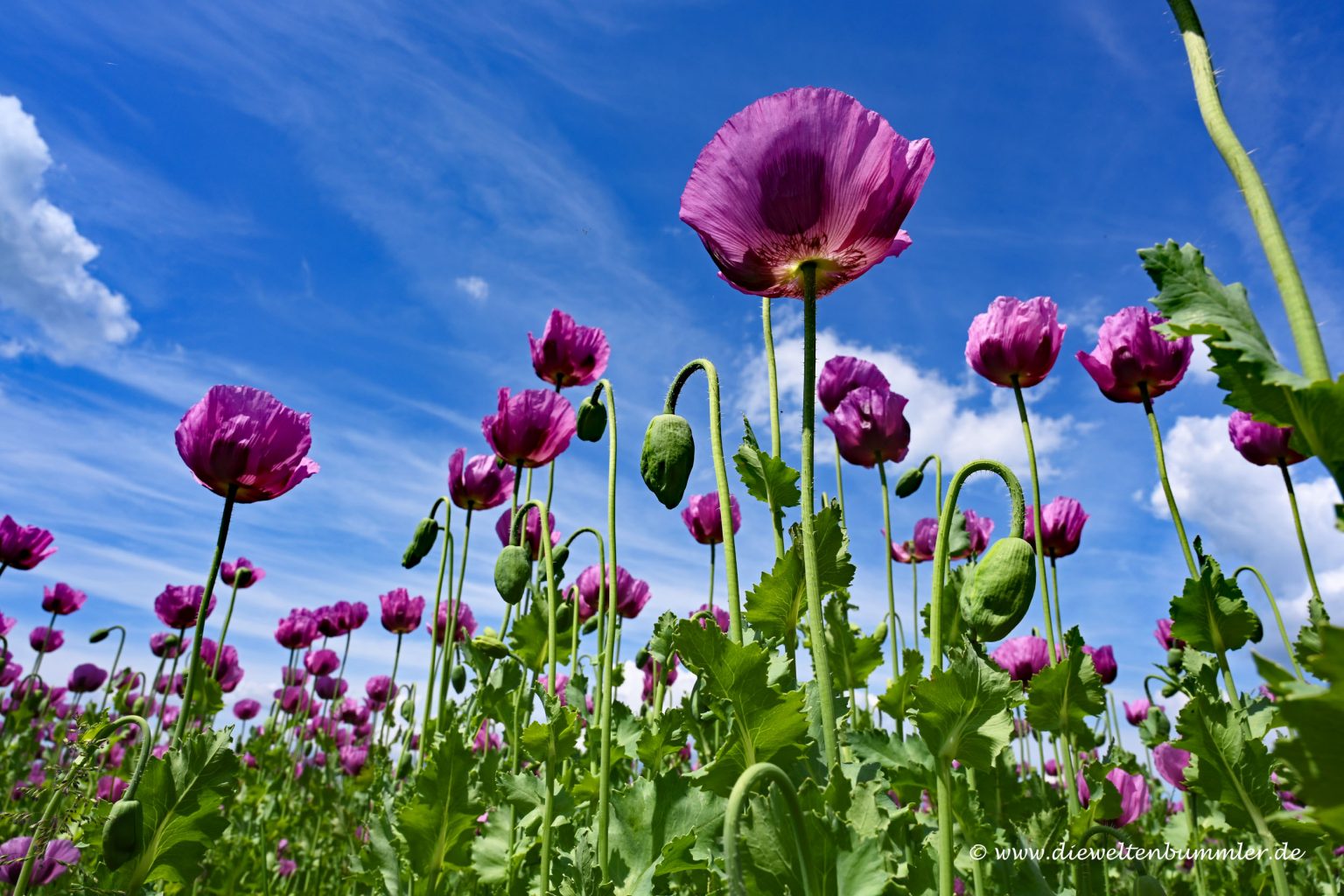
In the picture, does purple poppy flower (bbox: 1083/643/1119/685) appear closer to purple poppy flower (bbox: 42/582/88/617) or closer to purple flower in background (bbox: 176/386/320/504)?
purple flower in background (bbox: 176/386/320/504)

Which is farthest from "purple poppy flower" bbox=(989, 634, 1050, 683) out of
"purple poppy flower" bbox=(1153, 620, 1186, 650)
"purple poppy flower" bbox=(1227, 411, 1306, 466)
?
"purple poppy flower" bbox=(1153, 620, 1186, 650)

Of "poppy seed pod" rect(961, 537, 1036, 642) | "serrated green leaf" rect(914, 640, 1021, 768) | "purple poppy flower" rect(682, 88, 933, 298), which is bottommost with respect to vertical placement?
"serrated green leaf" rect(914, 640, 1021, 768)

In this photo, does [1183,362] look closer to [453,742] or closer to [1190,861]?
[453,742]

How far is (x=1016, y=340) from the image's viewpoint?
277cm

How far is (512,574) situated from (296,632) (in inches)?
195

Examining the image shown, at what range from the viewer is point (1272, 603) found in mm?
2867

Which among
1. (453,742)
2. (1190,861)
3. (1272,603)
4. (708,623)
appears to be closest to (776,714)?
(708,623)

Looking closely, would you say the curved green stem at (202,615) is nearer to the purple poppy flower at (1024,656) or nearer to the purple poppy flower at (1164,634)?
the purple poppy flower at (1024,656)

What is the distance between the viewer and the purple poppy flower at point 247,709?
30.9 ft

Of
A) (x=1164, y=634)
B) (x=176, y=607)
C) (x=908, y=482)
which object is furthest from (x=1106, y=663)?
(x=176, y=607)

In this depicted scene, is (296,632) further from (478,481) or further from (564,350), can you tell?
(564,350)

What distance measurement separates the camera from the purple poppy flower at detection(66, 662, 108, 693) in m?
8.54

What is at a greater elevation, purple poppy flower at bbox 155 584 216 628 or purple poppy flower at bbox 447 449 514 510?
purple poppy flower at bbox 447 449 514 510

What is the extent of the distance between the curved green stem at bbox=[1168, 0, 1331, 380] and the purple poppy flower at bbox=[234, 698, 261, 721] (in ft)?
34.6
